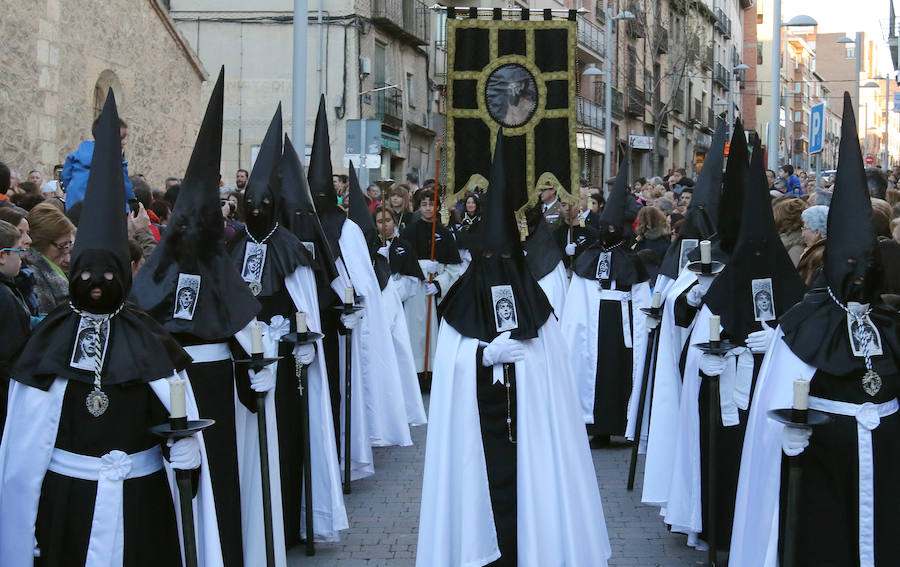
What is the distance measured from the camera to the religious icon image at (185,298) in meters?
5.97

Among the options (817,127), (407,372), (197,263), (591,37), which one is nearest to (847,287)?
(197,263)

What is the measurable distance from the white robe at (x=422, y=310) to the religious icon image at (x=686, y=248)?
17.3 ft

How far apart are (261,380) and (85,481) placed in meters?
1.49

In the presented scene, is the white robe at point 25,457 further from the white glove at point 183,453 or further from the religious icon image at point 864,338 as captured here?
the religious icon image at point 864,338

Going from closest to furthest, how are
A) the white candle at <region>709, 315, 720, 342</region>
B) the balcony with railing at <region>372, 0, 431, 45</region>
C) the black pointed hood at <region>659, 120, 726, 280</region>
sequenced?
the white candle at <region>709, 315, 720, 342</region> → the black pointed hood at <region>659, 120, 726, 280</region> → the balcony with railing at <region>372, 0, 431, 45</region>

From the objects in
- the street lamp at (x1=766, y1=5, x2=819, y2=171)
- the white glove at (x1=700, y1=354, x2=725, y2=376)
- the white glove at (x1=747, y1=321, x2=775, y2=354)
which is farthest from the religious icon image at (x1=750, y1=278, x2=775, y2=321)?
the street lamp at (x1=766, y1=5, x2=819, y2=171)

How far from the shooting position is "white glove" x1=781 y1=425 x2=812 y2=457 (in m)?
5.07

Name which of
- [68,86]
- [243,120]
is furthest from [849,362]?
[243,120]

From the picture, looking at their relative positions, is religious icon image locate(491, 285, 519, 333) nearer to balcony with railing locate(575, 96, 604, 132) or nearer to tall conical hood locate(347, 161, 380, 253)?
tall conical hood locate(347, 161, 380, 253)

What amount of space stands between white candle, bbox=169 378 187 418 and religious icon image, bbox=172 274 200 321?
52.3 inches

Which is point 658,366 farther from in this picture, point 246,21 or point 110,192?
point 246,21

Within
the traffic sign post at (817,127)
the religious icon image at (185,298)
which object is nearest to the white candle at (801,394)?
the religious icon image at (185,298)

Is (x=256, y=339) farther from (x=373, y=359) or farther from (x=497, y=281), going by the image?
(x=373, y=359)

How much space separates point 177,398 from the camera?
461cm
